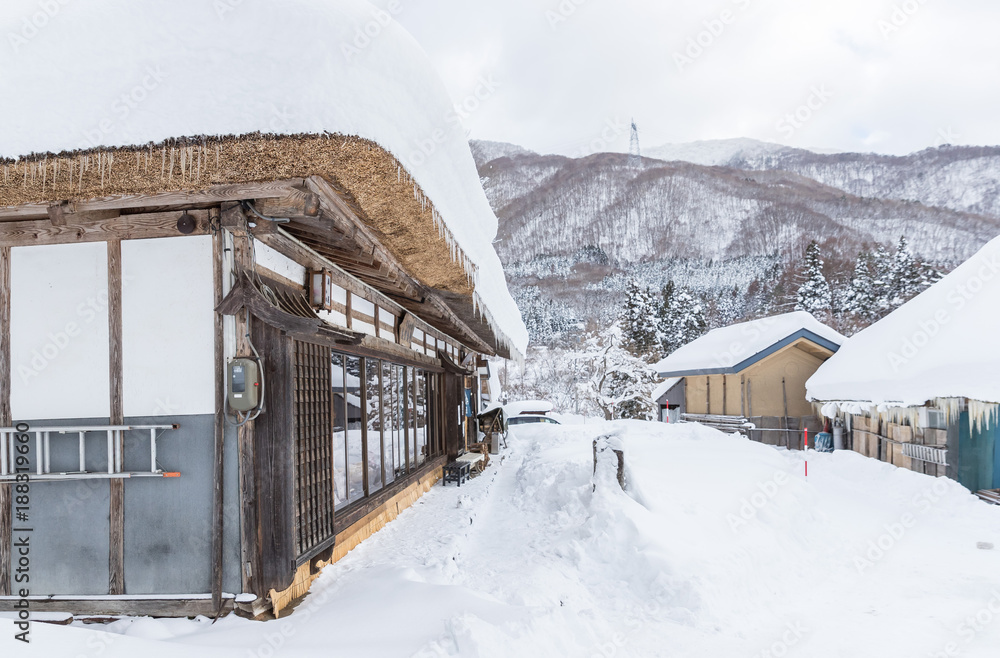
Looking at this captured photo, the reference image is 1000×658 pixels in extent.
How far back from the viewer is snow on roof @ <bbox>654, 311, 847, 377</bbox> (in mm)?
19312

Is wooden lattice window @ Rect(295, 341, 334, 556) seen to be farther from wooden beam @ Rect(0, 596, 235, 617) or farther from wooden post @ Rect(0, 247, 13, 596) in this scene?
wooden post @ Rect(0, 247, 13, 596)

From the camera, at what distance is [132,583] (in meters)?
4.07

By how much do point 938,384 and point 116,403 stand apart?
12.2 m

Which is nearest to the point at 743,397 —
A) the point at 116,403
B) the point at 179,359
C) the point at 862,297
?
the point at 862,297

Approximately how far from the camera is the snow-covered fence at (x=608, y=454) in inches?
295

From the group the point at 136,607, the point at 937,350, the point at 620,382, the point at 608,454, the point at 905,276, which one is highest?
the point at 905,276

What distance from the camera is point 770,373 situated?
20562 mm

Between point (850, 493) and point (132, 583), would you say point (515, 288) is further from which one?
point (132, 583)

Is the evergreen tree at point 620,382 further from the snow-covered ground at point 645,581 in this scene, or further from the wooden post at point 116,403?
the wooden post at point 116,403

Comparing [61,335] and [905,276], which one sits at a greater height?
[905,276]

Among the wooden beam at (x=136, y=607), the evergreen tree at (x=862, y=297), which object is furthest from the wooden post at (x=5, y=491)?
the evergreen tree at (x=862, y=297)

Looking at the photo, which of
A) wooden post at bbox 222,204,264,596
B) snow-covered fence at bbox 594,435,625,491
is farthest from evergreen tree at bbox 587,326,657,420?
wooden post at bbox 222,204,264,596

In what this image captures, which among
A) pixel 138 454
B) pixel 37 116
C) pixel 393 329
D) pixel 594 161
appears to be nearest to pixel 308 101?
pixel 37 116

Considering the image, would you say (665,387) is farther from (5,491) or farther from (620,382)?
(5,491)
